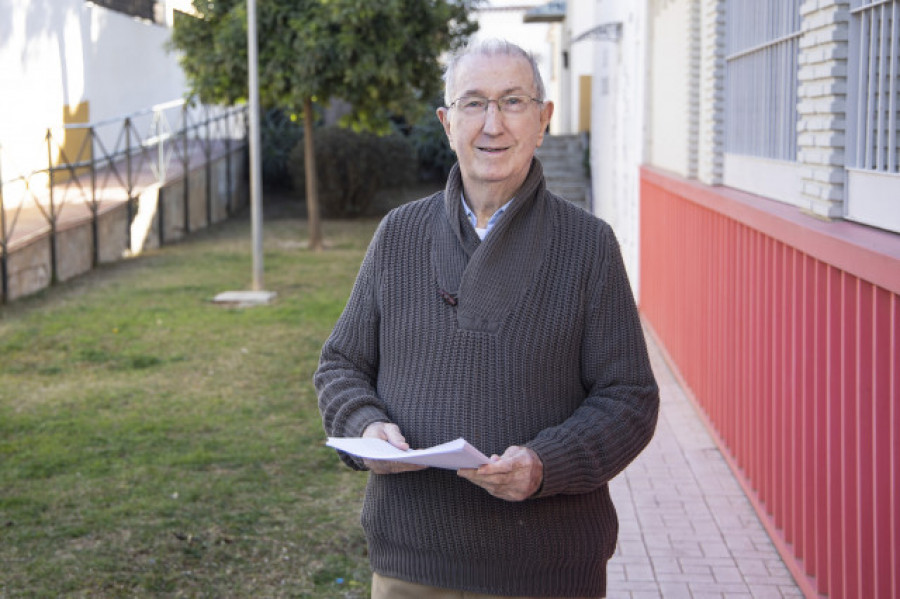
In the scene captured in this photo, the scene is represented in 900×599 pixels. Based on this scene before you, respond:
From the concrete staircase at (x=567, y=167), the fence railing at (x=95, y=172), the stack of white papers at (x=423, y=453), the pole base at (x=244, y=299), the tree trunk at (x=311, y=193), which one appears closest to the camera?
the stack of white papers at (x=423, y=453)

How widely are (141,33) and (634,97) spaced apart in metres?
14.1

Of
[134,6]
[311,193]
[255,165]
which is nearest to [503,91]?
[255,165]

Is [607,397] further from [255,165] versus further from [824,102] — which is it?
[255,165]

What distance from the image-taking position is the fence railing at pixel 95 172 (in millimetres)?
14148

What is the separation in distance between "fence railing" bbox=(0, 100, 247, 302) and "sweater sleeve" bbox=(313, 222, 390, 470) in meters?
10.6

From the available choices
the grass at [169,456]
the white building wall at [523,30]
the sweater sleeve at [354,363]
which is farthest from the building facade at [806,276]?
the white building wall at [523,30]

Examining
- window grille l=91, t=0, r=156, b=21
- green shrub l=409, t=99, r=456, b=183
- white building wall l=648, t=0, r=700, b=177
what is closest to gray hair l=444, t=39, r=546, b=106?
white building wall l=648, t=0, r=700, b=177

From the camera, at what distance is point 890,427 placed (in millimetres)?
3627

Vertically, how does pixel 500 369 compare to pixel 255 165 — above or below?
below

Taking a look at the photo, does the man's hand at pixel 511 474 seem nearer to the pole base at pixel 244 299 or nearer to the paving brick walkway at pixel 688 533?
the paving brick walkway at pixel 688 533

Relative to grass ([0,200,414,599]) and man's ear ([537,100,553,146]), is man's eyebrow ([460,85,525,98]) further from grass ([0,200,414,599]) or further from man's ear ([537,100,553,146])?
grass ([0,200,414,599])

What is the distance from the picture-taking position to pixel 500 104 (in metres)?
2.63

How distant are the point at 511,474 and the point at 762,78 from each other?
5244 millimetres

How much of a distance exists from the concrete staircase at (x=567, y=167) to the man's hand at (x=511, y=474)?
19593mm
